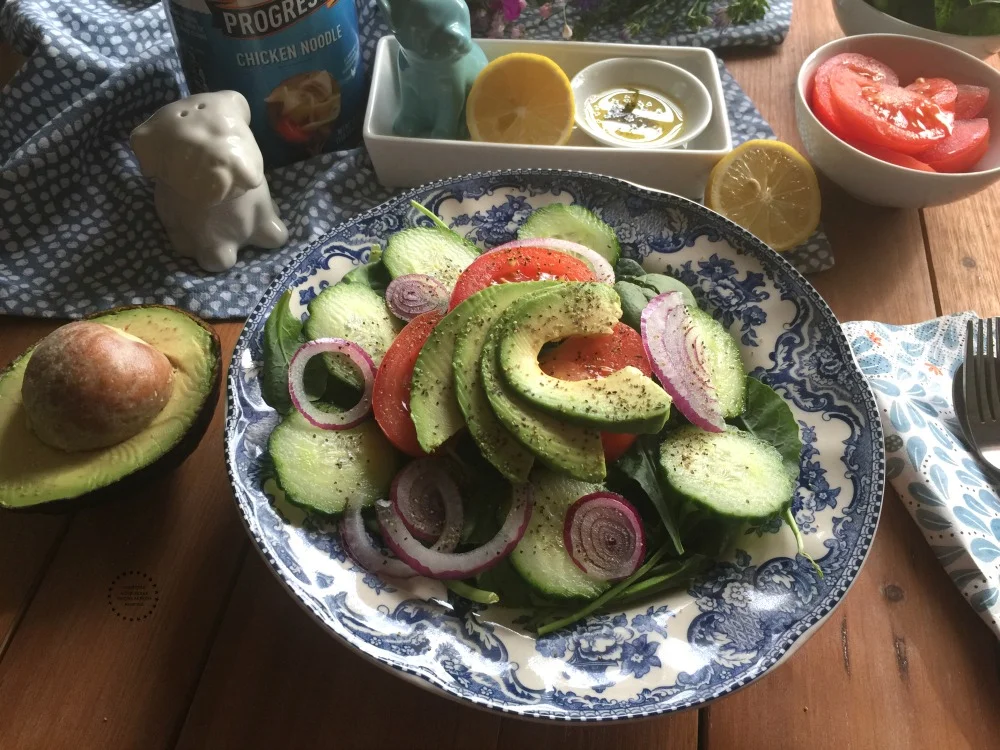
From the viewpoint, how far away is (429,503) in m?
0.88

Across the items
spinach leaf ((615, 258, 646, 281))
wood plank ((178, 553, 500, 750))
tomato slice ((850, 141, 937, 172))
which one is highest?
tomato slice ((850, 141, 937, 172))

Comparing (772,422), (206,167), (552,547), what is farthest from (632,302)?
A: (206,167)

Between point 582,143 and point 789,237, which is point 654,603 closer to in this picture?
point 789,237

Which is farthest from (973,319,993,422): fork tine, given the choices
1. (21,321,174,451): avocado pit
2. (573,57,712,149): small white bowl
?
(21,321,174,451): avocado pit

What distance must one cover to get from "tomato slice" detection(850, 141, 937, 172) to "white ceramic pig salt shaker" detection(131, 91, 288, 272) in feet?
3.46

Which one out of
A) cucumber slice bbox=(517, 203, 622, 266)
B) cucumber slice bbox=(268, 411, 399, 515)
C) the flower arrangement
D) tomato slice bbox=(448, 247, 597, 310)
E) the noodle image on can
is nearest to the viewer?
cucumber slice bbox=(268, 411, 399, 515)

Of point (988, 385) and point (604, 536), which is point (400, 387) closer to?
point (604, 536)

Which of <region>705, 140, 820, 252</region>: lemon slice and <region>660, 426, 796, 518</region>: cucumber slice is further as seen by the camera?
<region>705, 140, 820, 252</region>: lemon slice

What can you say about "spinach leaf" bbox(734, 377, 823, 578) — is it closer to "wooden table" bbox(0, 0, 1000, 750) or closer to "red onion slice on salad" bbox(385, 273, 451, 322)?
"wooden table" bbox(0, 0, 1000, 750)

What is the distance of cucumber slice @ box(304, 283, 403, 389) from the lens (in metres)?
0.94

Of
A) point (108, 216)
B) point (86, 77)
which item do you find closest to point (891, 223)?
point (108, 216)

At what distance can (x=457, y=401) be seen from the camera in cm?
83

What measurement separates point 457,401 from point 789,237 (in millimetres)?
748

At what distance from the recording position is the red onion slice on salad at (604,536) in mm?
828
